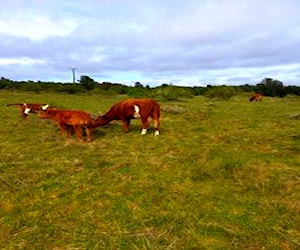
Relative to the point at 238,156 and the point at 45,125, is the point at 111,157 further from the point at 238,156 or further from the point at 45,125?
the point at 45,125

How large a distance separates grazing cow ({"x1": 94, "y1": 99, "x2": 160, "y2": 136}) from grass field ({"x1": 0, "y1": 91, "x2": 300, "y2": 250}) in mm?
553

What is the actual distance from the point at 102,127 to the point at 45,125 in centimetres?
234

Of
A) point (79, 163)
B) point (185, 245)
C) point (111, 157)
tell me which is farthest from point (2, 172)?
point (185, 245)

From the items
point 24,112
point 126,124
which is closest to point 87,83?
point 24,112

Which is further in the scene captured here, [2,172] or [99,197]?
[2,172]

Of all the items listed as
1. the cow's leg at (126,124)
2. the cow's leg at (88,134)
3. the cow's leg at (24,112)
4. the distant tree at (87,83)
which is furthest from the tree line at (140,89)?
the cow's leg at (88,134)

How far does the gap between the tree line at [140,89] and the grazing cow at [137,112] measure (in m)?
21.4

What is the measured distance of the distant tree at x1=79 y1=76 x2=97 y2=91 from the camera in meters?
57.8

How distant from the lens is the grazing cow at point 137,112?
1434cm

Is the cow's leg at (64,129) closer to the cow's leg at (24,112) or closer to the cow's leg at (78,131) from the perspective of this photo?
the cow's leg at (78,131)

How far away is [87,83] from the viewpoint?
194 ft

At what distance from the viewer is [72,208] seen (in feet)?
25.2

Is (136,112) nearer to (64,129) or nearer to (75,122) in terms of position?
(75,122)

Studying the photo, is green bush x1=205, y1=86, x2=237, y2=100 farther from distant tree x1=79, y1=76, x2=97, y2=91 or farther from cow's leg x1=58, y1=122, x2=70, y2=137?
cow's leg x1=58, y1=122, x2=70, y2=137
